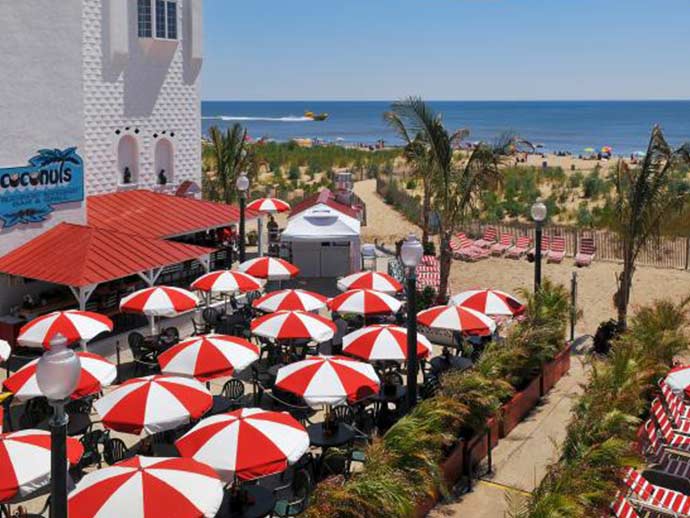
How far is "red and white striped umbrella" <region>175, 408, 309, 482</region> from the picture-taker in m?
7.54

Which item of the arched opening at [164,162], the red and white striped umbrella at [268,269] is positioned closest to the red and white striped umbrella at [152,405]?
the red and white striped umbrella at [268,269]

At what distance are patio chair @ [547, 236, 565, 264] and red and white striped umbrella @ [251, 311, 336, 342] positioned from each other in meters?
14.6

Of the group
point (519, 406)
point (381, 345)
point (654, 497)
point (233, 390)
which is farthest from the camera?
point (519, 406)

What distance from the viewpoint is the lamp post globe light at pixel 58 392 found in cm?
551

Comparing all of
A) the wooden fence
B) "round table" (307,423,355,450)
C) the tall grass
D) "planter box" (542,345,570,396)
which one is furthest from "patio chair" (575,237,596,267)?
"round table" (307,423,355,450)

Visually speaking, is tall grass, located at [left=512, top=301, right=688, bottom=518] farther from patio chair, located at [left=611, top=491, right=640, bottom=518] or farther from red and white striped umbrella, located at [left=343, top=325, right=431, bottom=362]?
red and white striped umbrella, located at [left=343, top=325, right=431, bottom=362]

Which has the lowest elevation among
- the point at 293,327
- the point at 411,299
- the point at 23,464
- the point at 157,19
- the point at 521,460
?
the point at 521,460

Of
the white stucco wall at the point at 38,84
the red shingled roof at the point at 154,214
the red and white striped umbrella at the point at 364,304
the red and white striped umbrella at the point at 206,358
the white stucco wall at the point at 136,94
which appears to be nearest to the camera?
the red and white striped umbrella at the point at 206,358

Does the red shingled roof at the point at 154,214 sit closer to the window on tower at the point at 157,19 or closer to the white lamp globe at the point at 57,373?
the window on tower at the point at 157,19

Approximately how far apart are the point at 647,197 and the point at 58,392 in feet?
44.6

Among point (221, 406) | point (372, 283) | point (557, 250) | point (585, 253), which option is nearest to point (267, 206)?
point (372, 283)

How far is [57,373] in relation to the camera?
18.1ft

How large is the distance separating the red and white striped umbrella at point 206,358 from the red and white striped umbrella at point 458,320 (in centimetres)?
347

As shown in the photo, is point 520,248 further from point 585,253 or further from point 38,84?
point 38,84
